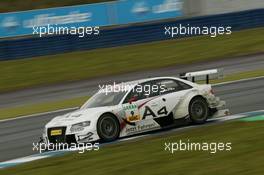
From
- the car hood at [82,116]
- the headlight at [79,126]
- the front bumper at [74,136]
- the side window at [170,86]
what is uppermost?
the side window at [170,86]

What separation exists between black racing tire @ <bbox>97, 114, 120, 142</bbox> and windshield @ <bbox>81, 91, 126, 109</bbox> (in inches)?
17.2

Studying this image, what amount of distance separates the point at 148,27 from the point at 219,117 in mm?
16205

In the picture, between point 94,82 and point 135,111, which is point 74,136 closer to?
point 135,111

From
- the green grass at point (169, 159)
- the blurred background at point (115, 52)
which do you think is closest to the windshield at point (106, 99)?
the green grass at point (169, 159)

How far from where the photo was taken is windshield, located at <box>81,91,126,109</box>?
1316 cm

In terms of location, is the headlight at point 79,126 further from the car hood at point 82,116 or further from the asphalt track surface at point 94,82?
the asphalt track surface at point 94,82

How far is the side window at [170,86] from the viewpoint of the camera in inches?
541

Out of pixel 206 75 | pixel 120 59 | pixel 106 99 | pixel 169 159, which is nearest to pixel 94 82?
pixel 120 59

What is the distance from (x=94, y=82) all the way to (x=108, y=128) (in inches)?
518

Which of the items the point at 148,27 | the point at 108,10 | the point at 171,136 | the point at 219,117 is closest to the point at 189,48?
the point at 148,27

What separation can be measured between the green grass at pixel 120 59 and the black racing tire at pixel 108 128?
13851 mm

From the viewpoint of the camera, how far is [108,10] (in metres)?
31.5

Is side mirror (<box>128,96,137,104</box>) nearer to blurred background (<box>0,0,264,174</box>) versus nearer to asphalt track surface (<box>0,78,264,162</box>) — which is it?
asphalt track surface (<box>0,78,264,162</box>)

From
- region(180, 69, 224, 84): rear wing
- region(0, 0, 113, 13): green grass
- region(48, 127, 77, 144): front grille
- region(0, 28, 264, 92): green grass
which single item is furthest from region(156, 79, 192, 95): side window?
region(0, 0, 113, 13): green grass
